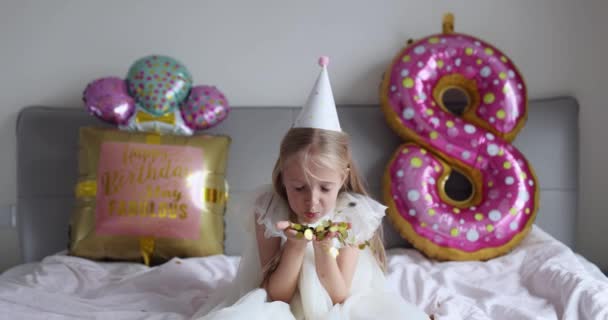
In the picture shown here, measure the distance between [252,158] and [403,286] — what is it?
670 millimetres

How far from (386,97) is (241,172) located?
0.54m

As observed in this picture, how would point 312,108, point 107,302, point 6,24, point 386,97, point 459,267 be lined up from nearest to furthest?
point 312,108, point 107,302, point 459,267, point 386,97, point 6,24

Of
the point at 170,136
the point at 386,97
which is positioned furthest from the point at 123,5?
the point at 386,97

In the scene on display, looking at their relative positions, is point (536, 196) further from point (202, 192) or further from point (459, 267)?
point (202, 192)

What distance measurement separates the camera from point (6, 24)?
6.51 ft

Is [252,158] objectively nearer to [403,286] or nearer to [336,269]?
[403,286]

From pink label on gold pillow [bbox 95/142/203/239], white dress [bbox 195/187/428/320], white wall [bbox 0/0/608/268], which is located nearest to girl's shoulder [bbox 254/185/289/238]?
white dress [bbox 195/187/428/320]

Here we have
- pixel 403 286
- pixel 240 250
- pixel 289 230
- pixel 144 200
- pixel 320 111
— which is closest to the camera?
pixel 289 230

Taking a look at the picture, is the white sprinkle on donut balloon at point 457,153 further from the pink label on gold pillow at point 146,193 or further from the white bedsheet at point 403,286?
the pink label on gold pillow at point 146,193

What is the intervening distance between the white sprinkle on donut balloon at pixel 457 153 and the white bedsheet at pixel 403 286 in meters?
0.08

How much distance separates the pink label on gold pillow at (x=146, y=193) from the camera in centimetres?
168

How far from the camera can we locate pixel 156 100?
173 centimetres

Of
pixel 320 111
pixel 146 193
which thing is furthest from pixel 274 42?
pixel 320 111

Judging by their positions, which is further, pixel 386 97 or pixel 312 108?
pixel 386 97
